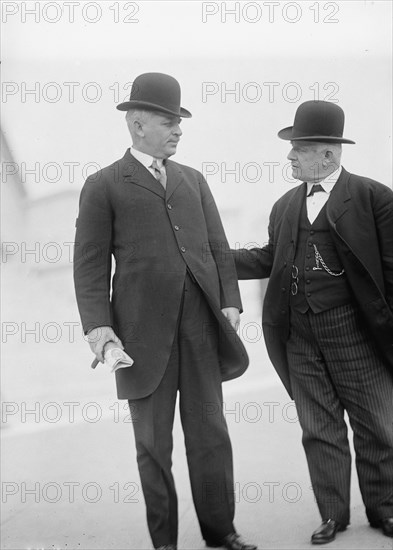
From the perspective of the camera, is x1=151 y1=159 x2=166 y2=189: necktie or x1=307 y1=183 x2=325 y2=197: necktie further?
x1=307 y1=183 x2=325 y2=197: necktie

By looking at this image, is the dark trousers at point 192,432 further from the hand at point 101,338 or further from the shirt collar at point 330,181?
the shirt collar at point 330,181

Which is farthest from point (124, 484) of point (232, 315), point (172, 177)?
point (172, 177)

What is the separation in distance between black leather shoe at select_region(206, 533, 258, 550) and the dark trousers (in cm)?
2

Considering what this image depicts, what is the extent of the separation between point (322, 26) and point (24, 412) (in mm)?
2448

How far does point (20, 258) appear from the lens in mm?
4555

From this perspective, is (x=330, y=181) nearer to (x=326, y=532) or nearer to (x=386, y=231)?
(x=386, y=231)

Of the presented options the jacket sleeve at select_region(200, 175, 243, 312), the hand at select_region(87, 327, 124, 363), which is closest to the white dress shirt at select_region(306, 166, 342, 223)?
the jacket sleeve at select_region(200, 175, 243, 312)

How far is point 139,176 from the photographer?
3527 millimetres

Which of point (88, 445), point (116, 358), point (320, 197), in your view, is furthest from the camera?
point (88, 445)

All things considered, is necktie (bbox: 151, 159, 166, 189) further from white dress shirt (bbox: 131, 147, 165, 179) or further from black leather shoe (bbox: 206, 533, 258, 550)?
black leather shoe (bbox: 206, 533, 258, 550)

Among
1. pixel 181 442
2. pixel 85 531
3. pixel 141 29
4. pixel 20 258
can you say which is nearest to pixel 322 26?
pixel 141 29

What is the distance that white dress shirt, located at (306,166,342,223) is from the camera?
3677 millimetres

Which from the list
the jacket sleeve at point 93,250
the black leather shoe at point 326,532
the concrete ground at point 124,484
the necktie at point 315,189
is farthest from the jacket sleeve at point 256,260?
the black leather shoe at point 326,532

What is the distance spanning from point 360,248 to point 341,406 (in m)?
0.69
